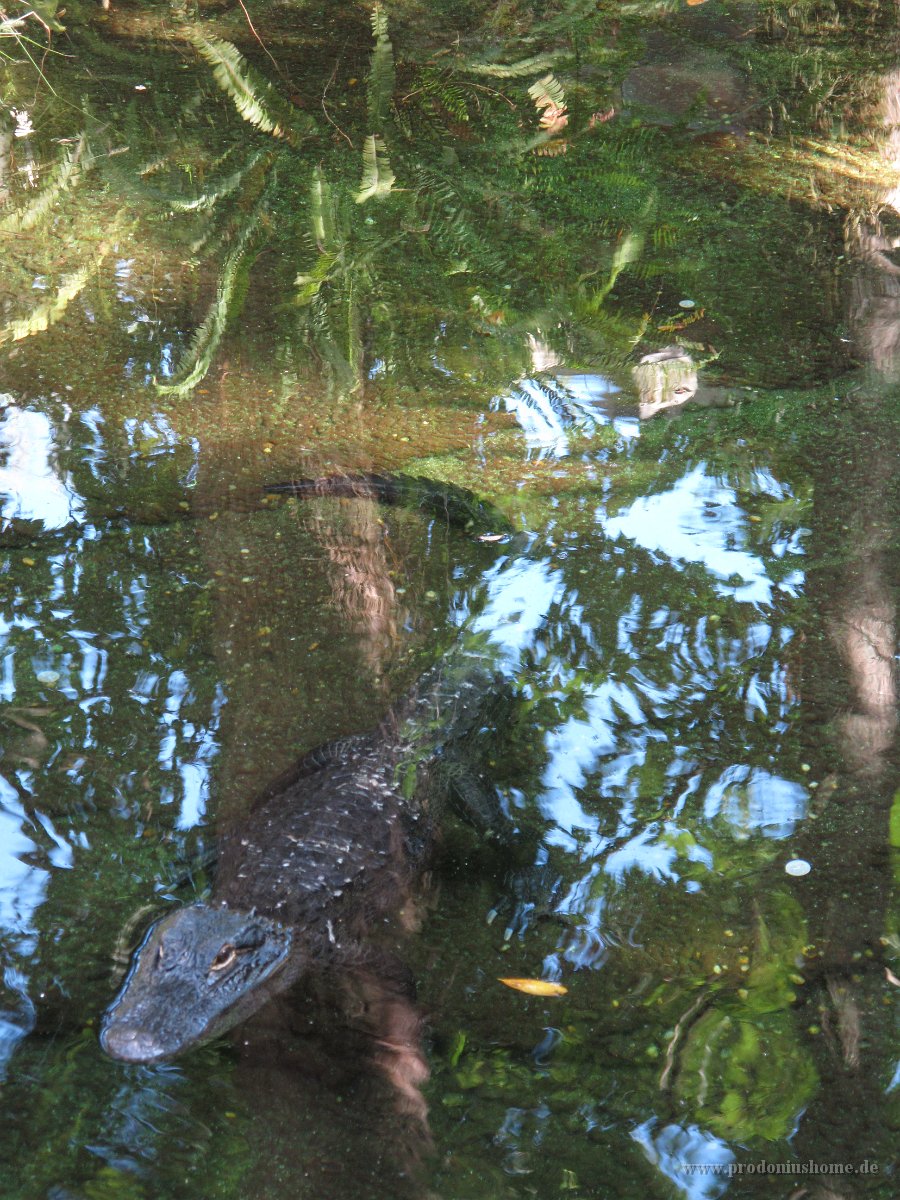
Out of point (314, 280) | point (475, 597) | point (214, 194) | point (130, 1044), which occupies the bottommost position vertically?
point (130, 1044)

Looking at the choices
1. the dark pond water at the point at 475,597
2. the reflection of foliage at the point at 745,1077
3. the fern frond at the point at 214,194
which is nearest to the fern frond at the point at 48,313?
the dark pond water at the point at 475,597

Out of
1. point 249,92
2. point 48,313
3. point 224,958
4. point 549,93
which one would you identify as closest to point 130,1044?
point 224,958

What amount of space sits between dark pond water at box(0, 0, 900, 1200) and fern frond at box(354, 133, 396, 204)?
0.02 metres

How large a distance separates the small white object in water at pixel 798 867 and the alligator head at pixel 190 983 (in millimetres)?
1211

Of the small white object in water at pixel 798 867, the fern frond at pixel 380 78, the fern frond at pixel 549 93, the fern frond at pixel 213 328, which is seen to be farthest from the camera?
the fern frond at pixel 549 93

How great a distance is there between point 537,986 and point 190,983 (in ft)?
2.41

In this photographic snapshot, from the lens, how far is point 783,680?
3.01 meters

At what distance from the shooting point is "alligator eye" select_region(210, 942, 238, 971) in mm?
2215

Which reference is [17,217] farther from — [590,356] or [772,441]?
[772,441]

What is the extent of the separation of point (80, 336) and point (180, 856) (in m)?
2.55

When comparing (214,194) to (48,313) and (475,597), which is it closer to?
(48,313)

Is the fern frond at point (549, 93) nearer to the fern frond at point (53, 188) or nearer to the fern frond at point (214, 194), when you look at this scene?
the fern frond at point (214, 194)

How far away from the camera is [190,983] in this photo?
2172 millimetres

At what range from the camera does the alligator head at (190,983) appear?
82.2 inches
